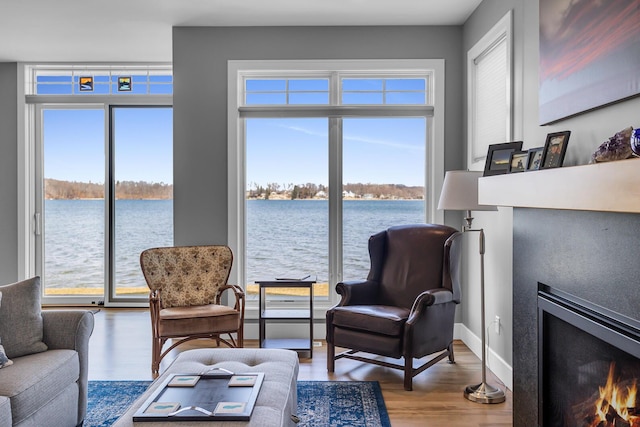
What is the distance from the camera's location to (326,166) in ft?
15.4

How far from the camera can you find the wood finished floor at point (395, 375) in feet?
9.55

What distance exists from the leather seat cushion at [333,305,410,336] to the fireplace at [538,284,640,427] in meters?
1.12

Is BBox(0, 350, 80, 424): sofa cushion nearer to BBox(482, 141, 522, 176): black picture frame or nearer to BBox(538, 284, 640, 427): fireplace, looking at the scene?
BBox(538, 284, 640, 427): fireplace

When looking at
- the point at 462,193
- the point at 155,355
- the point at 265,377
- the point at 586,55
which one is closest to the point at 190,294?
the point at 155,355

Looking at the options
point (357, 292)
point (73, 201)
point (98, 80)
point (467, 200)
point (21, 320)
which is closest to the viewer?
point (21, 320)

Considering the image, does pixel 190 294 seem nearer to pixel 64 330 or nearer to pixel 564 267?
pixel 64 330

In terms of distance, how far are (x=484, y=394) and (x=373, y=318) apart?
0.85m

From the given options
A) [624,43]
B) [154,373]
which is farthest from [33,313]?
[624,43]

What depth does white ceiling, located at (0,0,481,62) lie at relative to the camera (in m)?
3.99

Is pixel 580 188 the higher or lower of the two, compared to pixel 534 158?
lower

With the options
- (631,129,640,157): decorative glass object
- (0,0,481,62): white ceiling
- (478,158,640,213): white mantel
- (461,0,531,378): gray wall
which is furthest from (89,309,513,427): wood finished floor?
(0,0,481,62): white ceiling

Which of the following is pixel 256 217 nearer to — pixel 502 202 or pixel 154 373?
pixel 154 373

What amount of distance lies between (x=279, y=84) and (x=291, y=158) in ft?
2.27

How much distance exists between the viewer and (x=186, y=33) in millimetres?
4520
